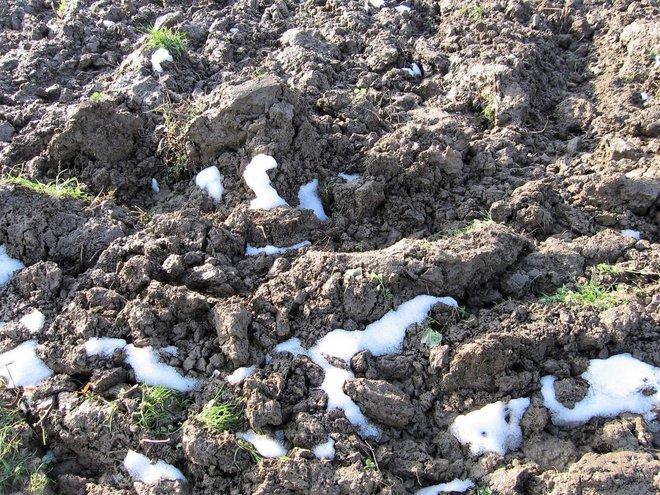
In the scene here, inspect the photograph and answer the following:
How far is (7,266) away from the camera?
3.34 m

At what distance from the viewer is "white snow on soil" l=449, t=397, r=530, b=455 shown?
2.63m

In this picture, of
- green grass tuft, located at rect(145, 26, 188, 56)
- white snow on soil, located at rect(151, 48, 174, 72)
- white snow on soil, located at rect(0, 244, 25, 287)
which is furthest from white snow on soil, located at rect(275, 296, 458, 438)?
green grass tuft, located at rect(145, 26, 188, 56)

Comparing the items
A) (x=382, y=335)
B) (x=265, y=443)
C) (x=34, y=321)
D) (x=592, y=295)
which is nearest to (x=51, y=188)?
(x=34, y=321)

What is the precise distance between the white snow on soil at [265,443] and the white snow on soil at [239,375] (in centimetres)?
25

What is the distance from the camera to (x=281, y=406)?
271 cm

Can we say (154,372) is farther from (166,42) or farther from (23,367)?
(166,42)

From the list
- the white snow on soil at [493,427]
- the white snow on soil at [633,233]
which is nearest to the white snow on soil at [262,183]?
the white snow on soil at [493,427]

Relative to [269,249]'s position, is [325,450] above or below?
below

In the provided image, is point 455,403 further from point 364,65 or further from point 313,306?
point 364,65

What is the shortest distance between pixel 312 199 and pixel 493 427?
175 cm

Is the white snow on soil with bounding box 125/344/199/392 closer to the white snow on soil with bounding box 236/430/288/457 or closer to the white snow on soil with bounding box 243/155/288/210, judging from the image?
the white snow on soil with bounding box 236/430/288/457

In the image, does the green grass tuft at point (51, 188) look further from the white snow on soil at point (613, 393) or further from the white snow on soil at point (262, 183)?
the white snow on soil at point (613, 393)

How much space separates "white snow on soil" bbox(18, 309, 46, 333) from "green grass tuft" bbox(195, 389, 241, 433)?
108cm

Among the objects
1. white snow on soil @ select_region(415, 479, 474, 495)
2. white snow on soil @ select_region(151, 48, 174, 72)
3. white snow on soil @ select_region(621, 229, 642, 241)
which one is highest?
white snow on soil @ select_region(151, 48, 174, 72)
